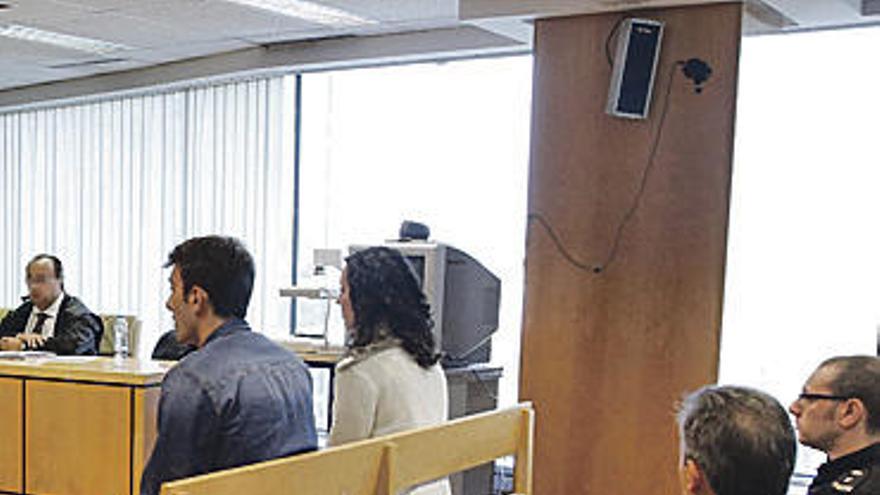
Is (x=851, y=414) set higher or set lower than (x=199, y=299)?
lower

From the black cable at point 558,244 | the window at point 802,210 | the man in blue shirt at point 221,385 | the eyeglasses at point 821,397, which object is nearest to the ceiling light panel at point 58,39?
the black cable at point 558,244

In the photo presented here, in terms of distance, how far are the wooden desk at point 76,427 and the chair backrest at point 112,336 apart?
5.30ft

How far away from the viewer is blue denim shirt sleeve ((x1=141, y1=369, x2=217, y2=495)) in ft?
6.93

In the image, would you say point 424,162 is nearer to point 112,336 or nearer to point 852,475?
point 112,336

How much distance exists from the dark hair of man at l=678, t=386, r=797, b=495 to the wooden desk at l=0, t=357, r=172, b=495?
2145mm

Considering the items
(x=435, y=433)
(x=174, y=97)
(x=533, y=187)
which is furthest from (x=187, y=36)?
(x=435, y=433)

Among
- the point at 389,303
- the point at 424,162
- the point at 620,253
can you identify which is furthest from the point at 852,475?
the point at 424,162

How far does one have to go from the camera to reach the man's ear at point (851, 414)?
2375mm

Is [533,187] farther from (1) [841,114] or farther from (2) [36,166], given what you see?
(2) [36,166]

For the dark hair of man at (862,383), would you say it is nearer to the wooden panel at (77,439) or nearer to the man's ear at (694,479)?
the man's ear at (694,479)

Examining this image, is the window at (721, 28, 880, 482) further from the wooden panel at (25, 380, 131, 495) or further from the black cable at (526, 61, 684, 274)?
the wooden panel at (25, 380, 131, 495)

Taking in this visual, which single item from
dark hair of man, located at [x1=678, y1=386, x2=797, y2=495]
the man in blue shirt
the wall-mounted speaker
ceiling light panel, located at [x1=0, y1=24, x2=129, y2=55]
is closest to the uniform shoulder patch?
dark hair of man, located at [x1=678, y1=386, x2=797, y2=495]

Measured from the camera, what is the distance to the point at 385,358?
256 cm

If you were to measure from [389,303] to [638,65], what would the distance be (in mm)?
1852
